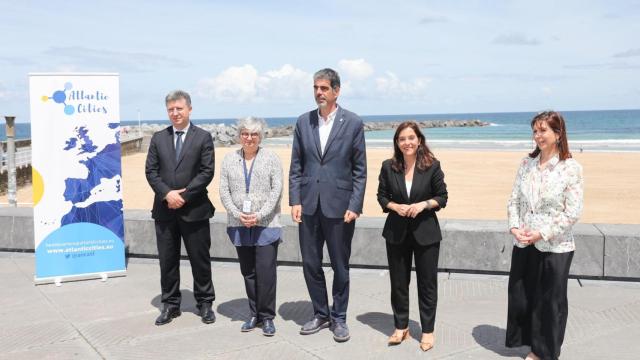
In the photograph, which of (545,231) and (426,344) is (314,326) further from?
(545,231)

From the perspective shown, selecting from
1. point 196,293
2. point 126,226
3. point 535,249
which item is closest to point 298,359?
point 196,293

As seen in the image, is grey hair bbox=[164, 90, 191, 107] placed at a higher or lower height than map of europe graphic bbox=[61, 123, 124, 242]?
higher

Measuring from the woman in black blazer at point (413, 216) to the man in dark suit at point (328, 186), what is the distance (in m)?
0.26

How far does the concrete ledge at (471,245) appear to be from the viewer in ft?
17.5

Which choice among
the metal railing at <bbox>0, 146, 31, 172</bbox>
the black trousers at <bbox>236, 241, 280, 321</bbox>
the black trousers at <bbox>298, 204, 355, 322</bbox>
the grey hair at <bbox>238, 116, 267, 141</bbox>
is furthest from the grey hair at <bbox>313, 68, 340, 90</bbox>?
the metal railing at <bbox>0, 146, 31, 172</bbox>

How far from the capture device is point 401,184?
12.6 ft

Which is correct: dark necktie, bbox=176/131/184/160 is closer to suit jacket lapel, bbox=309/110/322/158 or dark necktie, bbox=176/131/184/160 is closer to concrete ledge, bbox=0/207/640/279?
suit jacket lapel, bbox=309/110/322/158

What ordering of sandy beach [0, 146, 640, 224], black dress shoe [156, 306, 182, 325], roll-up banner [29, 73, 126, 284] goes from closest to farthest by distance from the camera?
1. black dress shoe [156, 306, 182, 325]
2. roll-up banner [29, 73, 126, 284]
3. sandy beach [0, 146, 640, 224]

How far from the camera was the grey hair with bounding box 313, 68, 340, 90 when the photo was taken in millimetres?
3971

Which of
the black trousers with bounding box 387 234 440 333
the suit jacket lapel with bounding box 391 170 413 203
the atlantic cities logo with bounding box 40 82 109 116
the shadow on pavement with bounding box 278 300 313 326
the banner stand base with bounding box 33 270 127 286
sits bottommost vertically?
the shadow on pavement with bounding box 278 300 313 326

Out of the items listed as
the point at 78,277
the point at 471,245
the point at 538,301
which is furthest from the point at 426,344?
the point at 78,277

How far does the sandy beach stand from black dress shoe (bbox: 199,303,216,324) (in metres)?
5.07

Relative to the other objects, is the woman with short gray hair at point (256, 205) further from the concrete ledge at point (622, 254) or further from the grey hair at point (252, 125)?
the concrete ledge at point (622, 254)

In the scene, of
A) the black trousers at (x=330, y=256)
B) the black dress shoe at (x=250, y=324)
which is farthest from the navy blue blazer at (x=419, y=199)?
the black dress shoe at (x=250, y=324)
